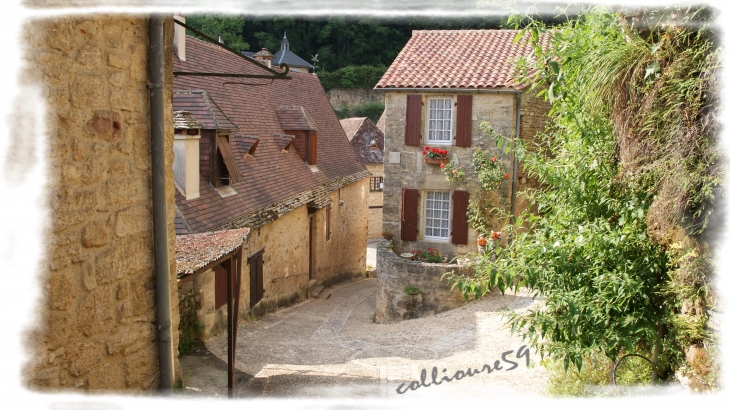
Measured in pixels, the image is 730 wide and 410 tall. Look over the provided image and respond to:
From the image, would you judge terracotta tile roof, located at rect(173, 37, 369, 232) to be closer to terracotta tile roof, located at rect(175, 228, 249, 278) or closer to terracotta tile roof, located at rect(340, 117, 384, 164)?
terracotta tile roof, located at rect(175, 228, 249, 278)

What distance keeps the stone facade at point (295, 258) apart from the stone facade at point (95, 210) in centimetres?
580

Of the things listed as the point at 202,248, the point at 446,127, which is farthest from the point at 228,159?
the point at 202,248

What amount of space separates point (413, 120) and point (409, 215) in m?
2.29

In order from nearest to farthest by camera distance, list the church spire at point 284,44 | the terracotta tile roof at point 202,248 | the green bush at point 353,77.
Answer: the terracotta tile roof at point 202,248
the church spire at point 284,44
the green bush at point 353,77

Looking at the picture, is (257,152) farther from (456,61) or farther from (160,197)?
(160,197)

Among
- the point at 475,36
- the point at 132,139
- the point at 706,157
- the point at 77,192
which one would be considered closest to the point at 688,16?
the point at 706,157

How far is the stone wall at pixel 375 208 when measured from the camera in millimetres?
30297

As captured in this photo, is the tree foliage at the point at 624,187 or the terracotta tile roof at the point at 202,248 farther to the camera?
the terracotta tile roof at the point at 202,248

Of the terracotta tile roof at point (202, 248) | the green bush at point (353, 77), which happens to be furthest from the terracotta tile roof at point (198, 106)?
the green bush at point (353, 77)

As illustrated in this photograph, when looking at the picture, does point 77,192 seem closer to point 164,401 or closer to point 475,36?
point 164,401

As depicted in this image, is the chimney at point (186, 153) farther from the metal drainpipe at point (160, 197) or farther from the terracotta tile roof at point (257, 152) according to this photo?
the metal drainpipe at point (160, 197)

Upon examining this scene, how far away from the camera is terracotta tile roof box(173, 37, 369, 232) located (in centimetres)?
1066

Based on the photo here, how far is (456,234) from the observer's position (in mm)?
14070

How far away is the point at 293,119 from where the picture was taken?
16750 millimetres
